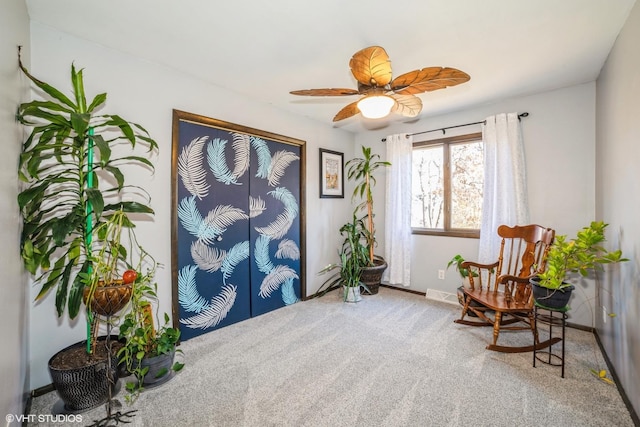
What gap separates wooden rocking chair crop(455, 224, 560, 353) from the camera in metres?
2.24

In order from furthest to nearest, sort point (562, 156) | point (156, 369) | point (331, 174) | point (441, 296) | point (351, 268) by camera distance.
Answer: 1. point (331, 174)
2. point (351, 268)
3. point (441, 296)
4. point (562, 156)
5. point (156, 369)

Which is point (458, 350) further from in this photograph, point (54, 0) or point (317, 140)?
point (54, 0)

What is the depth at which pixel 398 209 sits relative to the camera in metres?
3.79

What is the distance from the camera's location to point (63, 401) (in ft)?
5.54

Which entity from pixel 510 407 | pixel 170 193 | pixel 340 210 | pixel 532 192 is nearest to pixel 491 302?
pixel 510 407

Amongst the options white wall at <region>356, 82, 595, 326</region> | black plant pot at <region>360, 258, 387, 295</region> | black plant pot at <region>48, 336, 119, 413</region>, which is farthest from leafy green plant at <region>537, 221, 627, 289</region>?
black plant pot at <region>48, 336, 119, 413</region>

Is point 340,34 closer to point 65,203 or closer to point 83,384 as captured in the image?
point 65,203

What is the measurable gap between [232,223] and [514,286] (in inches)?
113

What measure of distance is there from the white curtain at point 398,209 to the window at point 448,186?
0.13m

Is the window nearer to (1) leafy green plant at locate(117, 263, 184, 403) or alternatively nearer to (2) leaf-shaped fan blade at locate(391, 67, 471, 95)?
(2) leaf-shaped fan blade at locate(391, 67, 471, 95)

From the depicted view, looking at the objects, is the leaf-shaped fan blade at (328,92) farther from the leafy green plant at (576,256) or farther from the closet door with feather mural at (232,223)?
the leafy green plant at (576,256)

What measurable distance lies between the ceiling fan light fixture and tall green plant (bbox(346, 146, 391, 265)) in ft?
5.53

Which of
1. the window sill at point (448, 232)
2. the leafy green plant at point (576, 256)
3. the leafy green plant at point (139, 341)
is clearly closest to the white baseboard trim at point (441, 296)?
the window sill at point (448, 232)

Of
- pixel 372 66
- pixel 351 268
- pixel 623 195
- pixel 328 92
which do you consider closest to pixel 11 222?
pixel 328 92
